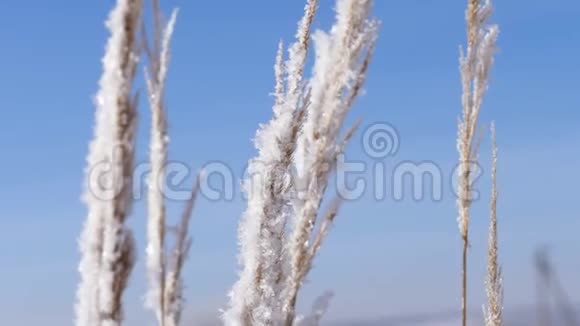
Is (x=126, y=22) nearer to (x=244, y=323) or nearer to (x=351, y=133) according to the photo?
(x=351, y=133)

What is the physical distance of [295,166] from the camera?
1915 millimetres

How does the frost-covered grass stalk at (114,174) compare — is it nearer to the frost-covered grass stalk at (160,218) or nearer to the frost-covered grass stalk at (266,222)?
the frost-covered grass stalk at (160,218)

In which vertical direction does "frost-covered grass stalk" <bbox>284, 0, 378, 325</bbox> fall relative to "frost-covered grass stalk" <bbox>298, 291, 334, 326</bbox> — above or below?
above

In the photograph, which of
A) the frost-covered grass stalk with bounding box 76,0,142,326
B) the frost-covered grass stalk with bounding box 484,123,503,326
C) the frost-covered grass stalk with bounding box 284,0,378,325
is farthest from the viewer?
the frost-covered grass stalk with bounding box 484,123,503,326

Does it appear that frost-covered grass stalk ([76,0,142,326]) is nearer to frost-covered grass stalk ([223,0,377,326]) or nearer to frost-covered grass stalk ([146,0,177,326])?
frost-covered grass stalk ([146,0,177,326])

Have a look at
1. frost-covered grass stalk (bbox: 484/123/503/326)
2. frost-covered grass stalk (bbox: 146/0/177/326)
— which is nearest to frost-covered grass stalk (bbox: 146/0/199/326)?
frost-covered grass stalk (bbox: 146/0/177/326)

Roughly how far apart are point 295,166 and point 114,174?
539mm

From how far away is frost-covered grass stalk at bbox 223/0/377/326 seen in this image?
1.78 meters

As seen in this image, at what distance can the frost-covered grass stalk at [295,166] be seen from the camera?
1783 millimetres

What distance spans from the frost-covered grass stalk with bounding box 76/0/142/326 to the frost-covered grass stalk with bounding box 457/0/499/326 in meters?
1.09

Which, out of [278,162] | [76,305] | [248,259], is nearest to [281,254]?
[248,259]

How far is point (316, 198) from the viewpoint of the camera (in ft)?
5.87

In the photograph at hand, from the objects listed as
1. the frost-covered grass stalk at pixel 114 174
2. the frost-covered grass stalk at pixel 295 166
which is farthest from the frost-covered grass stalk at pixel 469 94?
the frost-covered grass stalk at pixel 114 174

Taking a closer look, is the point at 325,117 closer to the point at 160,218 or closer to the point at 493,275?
the point at 160,218
